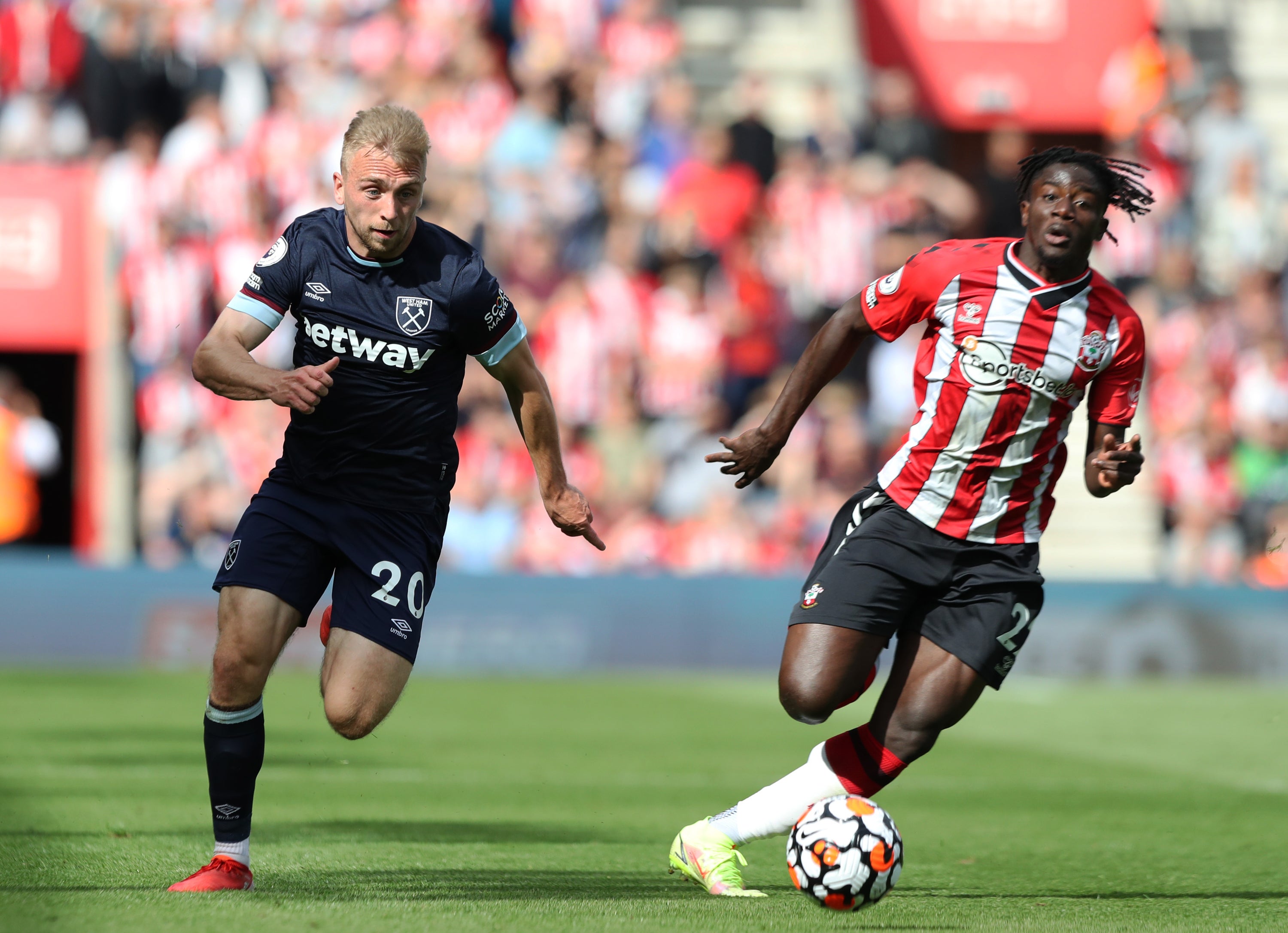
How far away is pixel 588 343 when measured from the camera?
16.3m

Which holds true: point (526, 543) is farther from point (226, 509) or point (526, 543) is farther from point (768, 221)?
point (768, 221)

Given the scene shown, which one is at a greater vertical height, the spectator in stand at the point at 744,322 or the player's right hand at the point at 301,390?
the spectator in stand at the point at 744,322

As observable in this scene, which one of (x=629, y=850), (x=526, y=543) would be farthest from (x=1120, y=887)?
(x=526, y=543)

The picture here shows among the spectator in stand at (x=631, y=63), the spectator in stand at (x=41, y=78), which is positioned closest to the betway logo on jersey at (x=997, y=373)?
the spectator in stand at (x=41, y=78)

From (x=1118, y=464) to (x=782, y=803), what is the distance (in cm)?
157

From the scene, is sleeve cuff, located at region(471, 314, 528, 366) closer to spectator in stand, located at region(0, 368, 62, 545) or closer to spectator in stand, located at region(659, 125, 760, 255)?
spectator in stand, located at region(0, 368, 62, 545)

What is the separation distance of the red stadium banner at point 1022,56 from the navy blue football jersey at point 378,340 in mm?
15362

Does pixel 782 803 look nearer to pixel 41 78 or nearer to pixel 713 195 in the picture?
pixel 713 195

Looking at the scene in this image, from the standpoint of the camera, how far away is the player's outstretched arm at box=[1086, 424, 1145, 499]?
6.14 metres

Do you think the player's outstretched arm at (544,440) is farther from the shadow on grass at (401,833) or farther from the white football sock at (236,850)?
the shadow on grass at (401,833)

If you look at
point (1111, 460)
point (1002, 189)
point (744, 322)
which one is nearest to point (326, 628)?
point (1111, 460)

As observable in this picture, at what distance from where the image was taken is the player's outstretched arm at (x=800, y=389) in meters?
6.45

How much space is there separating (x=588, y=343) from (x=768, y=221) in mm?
2439

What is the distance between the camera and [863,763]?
636cm
